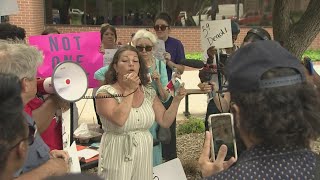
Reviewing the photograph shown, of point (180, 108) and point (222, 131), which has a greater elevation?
point (222, 131)

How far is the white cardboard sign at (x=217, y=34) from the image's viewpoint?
4463 millimetres

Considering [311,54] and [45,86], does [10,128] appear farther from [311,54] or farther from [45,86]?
[311,54]

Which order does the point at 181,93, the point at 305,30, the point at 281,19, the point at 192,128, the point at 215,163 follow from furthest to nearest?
the point at 192,128 → the point at 281,19 → the point at 305,30 → the point at 181,93 → the point at 215,163

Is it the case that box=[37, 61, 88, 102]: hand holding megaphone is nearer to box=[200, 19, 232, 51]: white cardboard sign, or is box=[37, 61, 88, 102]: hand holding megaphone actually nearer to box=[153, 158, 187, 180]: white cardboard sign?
box=[153, 158, 187, 180]: white cardboard sign

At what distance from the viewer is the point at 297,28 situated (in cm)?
523

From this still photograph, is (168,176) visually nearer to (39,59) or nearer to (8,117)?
(39,59)

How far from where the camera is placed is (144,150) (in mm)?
3084

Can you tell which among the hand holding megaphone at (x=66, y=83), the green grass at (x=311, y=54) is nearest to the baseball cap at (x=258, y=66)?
the hand holding megaphone at (x=66, y=83)

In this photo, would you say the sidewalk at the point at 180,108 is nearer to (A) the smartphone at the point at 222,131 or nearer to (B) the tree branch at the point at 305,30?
(B) the tree branch at the point at 305,30

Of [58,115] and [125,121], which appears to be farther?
[125,121]

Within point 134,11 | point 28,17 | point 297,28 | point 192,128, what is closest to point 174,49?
point 297,28

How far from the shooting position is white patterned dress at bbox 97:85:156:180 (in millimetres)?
3006

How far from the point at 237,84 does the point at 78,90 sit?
118 cm

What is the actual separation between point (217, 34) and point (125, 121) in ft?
6.43
